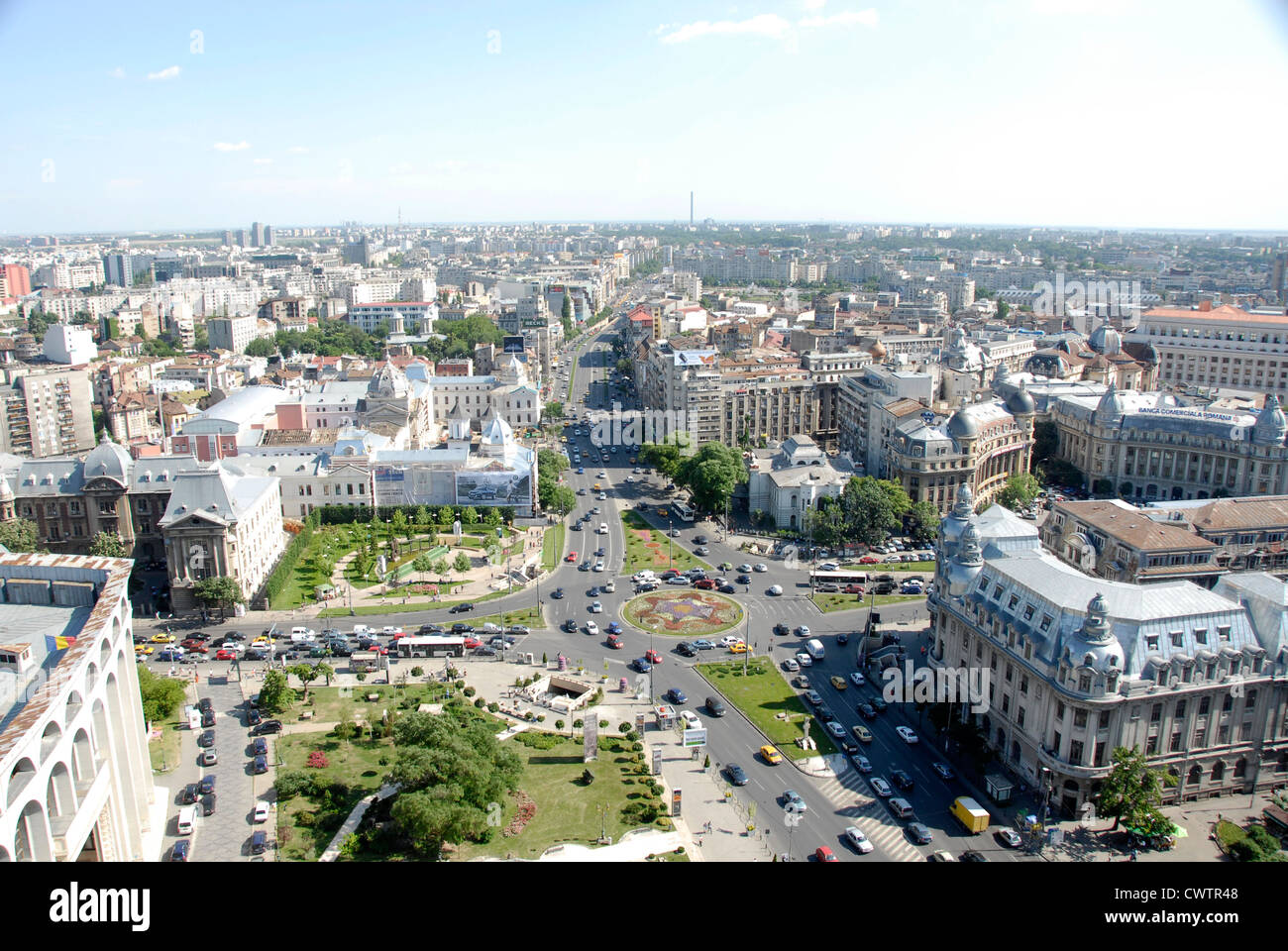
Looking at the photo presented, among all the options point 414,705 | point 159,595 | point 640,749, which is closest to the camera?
point 640,749

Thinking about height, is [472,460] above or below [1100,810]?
above

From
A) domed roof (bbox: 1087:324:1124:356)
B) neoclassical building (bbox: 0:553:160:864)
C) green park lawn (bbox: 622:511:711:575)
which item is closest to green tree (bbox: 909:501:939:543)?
green park lawn (bbox: 622:511:711:575)

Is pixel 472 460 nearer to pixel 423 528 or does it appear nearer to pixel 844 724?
pixel 423 528

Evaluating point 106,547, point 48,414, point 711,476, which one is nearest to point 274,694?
point 106,547

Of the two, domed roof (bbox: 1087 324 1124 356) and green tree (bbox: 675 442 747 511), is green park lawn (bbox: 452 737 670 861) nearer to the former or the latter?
green tree (bbox: 675 442 747 511)

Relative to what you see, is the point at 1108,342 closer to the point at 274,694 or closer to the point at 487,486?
the point at 487,486

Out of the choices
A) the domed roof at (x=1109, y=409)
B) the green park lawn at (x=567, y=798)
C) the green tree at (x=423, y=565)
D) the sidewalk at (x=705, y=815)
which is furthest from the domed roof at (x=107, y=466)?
the domed roof at (x=1109, y=409)
